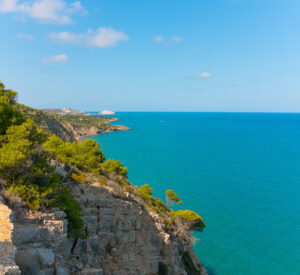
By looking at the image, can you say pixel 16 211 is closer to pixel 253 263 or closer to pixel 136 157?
pixel 253 263

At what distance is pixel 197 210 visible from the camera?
4575 centimetres

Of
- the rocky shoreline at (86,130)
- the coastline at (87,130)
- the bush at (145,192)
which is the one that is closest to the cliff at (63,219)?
the bush at (145,192)

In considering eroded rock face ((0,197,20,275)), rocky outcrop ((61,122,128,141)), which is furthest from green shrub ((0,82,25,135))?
rocky outcrop ((61,122,128,141))

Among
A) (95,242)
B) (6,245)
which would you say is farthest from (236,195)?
(6,245)

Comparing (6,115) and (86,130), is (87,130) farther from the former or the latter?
(6,115)

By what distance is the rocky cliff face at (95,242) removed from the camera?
818cm

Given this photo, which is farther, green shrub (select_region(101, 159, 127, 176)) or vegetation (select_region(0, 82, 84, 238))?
green shrub (select_region(101, 159, 127, 176))

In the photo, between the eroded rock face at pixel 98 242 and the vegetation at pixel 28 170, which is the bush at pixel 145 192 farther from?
the vegetation at pixel 28 170

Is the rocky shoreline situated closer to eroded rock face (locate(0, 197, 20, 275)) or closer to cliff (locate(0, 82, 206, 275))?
cliff (locate(0, 82, 206, 275))

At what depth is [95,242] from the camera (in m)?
14.1

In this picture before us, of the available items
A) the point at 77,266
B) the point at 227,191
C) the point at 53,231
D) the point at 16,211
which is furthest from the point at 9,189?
the point at 227,191

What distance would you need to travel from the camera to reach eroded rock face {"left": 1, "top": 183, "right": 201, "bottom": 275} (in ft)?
27.8

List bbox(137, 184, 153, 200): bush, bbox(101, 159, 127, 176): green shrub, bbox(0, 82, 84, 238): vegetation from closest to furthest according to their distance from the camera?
bbox(0, 82, 84, 238): vegetation < bbox(137, 184, 153, 200): bush < bbox(101, 159, 127, 176): green shrub

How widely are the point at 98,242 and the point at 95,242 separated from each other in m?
0.56
